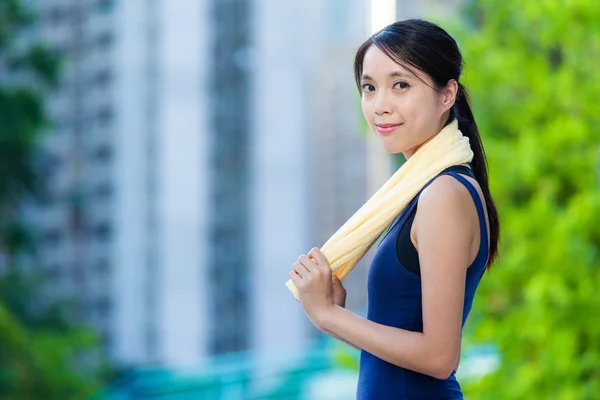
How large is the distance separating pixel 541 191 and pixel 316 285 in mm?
3590

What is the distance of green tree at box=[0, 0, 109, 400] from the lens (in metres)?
9.31

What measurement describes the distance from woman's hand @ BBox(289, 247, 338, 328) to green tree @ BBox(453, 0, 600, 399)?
10.5 feet

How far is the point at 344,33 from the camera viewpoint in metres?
45.1

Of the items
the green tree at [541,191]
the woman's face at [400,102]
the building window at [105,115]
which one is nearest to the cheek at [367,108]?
the woman's face at [400,102]

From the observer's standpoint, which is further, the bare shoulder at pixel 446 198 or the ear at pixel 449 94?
the ear at pixel 449 94

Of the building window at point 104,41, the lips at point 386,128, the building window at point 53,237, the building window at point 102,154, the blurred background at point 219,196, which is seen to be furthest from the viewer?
the building window at point 102,154

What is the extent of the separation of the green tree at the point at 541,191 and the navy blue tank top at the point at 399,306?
10.4 feet

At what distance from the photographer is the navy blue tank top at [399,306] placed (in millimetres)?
1273

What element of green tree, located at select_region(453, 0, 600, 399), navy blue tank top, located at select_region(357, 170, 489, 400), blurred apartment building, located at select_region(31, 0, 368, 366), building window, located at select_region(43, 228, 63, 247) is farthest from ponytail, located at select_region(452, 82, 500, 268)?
building window, located at select_region(43, 228, 63, 247)

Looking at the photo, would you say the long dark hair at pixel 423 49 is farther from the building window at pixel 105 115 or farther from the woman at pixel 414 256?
the building window at pixel 105 115

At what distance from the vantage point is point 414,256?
1269 mm

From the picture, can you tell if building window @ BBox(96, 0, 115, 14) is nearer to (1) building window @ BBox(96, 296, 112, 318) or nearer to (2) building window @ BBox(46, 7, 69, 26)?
(2) building window @ BBox(46, 7, 69, 26)

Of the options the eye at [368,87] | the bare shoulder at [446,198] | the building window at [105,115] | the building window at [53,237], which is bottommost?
the bare shoulder at [446,198]

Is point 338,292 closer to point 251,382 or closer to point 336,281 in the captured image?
point 336,281
